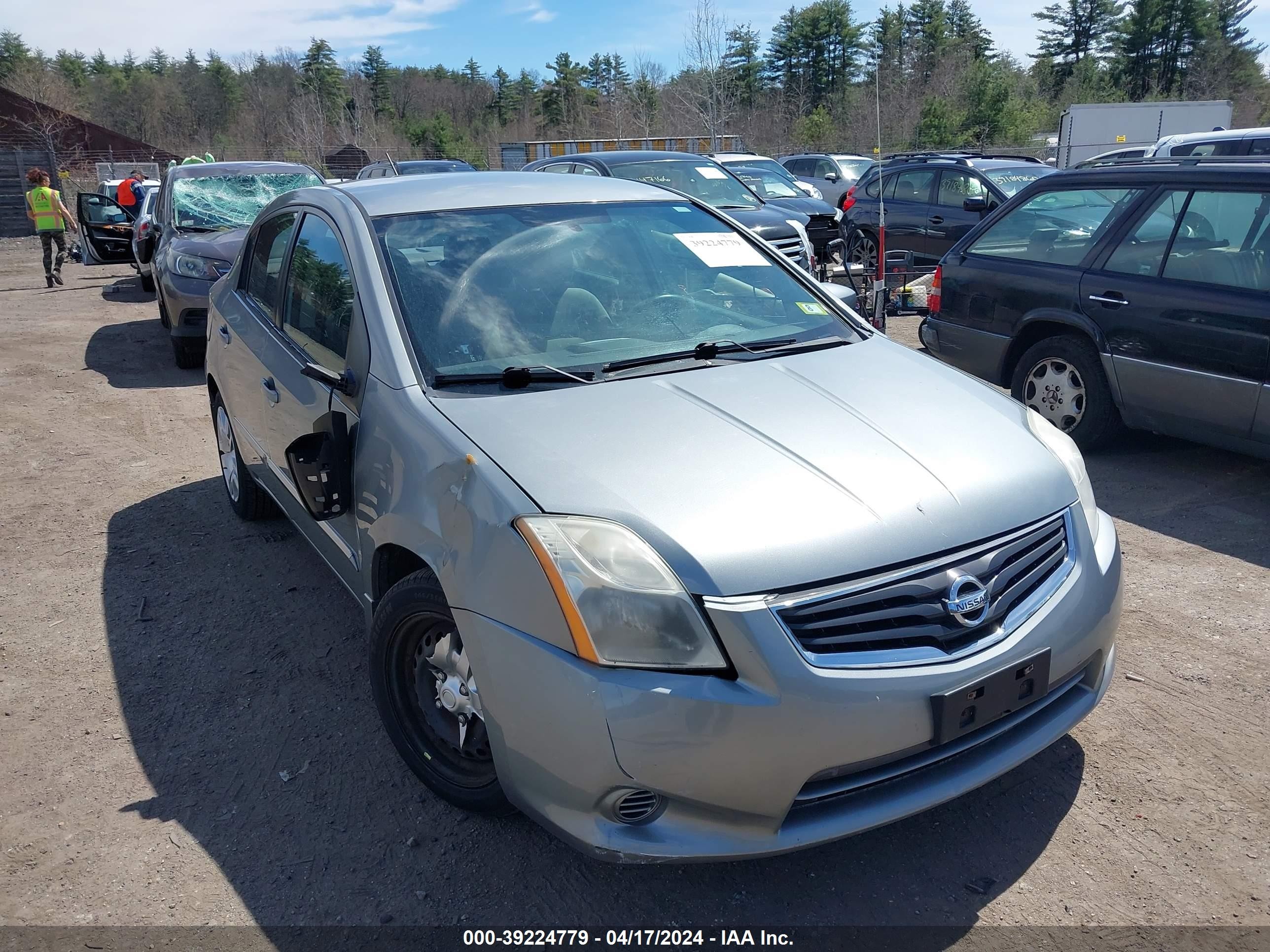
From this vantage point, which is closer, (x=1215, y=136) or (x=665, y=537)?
(x=665, y=537)

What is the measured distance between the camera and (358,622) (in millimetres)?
4109

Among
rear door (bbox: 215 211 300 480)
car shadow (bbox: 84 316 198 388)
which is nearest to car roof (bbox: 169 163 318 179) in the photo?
car shadow (bbox: 84 316 198 388)

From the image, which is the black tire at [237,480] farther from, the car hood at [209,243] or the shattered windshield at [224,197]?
the shattered windshield at [224,197]

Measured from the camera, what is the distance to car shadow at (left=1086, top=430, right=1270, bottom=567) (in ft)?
15.3

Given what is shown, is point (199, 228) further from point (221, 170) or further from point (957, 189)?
point (957, 189)

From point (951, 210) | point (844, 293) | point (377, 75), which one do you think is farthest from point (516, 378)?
point (377, 75)

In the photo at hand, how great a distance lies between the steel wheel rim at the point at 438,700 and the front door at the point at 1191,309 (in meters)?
4.25

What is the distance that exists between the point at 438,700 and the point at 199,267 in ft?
25.1

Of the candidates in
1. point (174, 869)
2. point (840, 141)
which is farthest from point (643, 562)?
point (840, 141)

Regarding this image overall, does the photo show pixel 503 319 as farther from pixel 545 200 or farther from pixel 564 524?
pixel 564 524

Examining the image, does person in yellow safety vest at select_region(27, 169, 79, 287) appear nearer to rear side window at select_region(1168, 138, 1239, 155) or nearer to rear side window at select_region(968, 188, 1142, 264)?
rear side window at select_region(968, 188, 1142, 264)

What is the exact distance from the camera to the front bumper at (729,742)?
6.88 ft

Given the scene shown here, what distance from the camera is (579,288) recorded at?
3398 mm

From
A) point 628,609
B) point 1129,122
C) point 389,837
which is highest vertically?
point 1129,122
